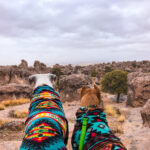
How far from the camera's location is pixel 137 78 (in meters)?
18.8

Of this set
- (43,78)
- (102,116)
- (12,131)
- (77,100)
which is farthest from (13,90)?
(102,116)

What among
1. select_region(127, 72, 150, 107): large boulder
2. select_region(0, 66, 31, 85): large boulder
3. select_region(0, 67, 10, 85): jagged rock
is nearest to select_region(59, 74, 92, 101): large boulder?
select_region(127, 72, 150, 107): large boulder

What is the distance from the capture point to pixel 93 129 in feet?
8.58

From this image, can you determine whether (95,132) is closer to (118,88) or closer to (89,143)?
(89,143)

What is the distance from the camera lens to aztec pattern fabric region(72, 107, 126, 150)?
2.14 metres

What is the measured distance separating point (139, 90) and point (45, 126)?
17.2 m

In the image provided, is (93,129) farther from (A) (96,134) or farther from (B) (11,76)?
(B) (11,76)

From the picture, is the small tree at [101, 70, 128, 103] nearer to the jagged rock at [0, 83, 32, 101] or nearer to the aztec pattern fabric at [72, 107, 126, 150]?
the jagged rock at [0, 83, 32, 101]

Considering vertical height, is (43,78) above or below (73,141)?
above

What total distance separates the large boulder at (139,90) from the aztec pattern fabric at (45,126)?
16.3 meters

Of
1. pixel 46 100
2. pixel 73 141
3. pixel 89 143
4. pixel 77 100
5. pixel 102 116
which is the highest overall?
pixel 46 100

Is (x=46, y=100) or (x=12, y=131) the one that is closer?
(x=46, y=100)

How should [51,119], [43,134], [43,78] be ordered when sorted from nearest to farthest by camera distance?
[43,134], [51,119], [43,78]

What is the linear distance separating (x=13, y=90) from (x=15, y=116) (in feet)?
30.8
